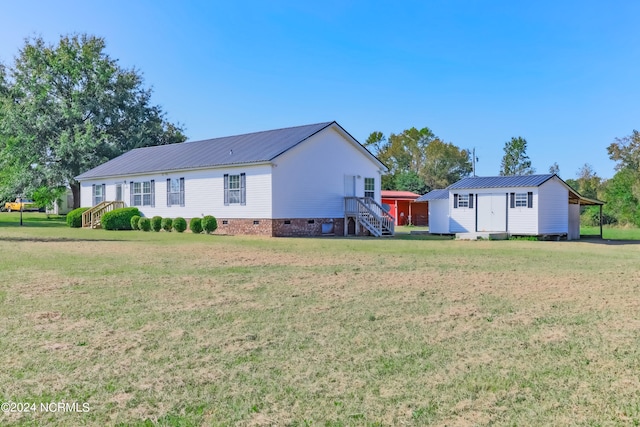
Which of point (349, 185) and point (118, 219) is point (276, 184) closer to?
point (349, 185)

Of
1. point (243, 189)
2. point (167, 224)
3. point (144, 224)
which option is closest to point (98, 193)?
point (144, 224)

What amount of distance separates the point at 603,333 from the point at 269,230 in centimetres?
1969

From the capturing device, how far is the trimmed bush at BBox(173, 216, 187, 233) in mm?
28188

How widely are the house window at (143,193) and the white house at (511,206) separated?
15538mm

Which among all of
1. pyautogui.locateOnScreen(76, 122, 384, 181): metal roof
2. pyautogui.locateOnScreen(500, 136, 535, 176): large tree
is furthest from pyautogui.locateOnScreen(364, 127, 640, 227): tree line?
pyautogui.locateOnScreen(76, 122, 384, 181): metal roof

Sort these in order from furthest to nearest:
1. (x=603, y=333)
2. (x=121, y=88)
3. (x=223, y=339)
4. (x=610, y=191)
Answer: (x=121, y=88) → (x=610, y=191) → (x=603, y=333) → (x=223, y=339)

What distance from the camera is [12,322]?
657 centimetres

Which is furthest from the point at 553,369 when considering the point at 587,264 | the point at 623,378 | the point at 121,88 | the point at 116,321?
the point at 121,88

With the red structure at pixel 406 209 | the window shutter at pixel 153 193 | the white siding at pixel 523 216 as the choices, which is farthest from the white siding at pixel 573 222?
the window shutter at pixel 153 193

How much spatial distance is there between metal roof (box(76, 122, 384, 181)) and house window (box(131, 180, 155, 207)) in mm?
734

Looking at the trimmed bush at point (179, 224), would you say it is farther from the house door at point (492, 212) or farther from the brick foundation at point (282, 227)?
the house door at point (492, 212)

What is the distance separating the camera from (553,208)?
2636 cm

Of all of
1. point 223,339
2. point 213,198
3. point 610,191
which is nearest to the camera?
point 223,339

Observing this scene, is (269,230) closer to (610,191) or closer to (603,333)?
(603,333)
